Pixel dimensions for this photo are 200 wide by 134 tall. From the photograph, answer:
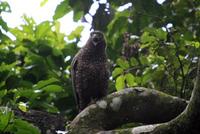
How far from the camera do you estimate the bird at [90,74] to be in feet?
16.8

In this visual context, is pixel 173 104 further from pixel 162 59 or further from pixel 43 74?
pixel 43 74

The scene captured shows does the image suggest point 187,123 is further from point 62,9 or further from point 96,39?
point 96,39

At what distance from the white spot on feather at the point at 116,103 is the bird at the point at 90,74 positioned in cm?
141

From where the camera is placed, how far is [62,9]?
4.36 meters

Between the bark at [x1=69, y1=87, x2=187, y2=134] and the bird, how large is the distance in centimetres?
142

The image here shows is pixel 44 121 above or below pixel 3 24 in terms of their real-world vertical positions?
below

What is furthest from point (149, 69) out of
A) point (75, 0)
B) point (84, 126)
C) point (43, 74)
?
point (43, 74)

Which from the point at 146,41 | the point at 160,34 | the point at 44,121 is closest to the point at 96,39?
the point at 146,41

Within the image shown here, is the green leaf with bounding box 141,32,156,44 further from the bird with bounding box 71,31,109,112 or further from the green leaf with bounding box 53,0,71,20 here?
the green leaf with bounding box 53,0,71,20

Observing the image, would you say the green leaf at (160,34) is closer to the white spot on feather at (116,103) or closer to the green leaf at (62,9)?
the green leaf at (62,9)

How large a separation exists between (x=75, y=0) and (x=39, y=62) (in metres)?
2.78

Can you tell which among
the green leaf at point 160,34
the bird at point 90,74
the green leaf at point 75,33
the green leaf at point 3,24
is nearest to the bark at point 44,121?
the bird at point 90,74

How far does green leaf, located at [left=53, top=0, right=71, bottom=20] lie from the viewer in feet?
14.2

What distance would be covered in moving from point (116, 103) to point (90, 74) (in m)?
1.58
